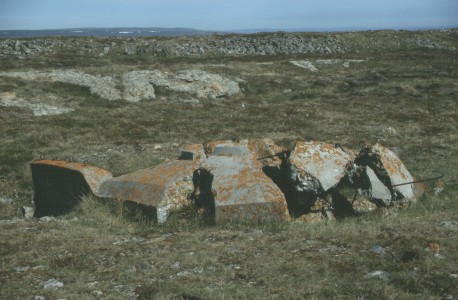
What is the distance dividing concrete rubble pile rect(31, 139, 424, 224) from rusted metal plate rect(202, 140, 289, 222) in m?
0.02

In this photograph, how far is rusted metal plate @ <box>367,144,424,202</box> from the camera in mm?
9047

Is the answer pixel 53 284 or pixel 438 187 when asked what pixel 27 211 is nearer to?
pixel 53 284

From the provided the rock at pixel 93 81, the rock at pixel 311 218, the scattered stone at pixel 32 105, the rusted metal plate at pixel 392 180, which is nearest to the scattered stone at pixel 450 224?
the rusted metal plate at pixel 392 180

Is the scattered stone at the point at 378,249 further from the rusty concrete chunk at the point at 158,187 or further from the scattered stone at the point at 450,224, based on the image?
the rusty concrete chunk at the point at 158,187

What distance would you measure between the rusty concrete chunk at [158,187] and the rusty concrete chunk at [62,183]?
0.37 metres

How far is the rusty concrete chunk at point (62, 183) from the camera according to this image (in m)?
9.41

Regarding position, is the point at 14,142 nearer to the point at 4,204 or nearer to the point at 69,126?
the point at 69,126

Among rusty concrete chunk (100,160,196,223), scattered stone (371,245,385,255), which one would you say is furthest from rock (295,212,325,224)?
rusty concrete chunk (100,160,196,223)

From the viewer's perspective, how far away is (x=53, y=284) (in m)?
5.41

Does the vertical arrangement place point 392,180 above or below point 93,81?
below

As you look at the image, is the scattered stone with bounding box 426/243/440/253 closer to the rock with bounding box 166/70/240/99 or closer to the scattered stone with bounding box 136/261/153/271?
the scattered stone with bounding box 136/261/153/271

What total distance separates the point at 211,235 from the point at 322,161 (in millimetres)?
3323

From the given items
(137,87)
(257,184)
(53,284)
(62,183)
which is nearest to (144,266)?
(53,284)

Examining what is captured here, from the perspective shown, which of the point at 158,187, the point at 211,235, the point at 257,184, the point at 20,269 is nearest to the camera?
the point at 20,269
